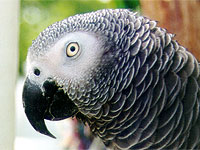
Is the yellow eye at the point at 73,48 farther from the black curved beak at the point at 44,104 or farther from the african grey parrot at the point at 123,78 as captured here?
the black curved beak at the point at 44,104

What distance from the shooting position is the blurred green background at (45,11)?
2.89 ft

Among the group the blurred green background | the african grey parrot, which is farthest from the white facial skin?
the blurred green background

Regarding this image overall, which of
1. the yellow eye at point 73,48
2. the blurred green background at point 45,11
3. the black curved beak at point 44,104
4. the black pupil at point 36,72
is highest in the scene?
the blurred green background at point 45,11

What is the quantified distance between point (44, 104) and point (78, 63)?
0.17 metres

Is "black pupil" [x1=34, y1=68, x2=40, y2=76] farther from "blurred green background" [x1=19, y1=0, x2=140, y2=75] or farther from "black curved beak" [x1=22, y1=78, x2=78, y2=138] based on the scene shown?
"blurred green background" [x1=19, y1=0, x2=140, y2=75]

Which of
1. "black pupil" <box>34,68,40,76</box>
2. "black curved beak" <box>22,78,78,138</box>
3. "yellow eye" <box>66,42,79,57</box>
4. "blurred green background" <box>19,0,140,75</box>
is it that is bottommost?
"black curved beak" <box>22,78,78,138</box>

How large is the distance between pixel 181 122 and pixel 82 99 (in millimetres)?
310

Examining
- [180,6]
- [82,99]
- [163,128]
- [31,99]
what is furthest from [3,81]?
[180,6]

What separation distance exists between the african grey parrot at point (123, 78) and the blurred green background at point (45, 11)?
14cm

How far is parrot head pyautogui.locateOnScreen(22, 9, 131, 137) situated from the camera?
724 millimetres

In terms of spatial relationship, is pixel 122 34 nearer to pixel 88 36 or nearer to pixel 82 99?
pixel 88 36

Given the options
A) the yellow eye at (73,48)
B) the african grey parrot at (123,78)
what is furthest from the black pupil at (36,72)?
the yellow eye at (73,48)

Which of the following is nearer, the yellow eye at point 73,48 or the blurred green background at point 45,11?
the yellow eye at point 73,48

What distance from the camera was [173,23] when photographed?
2.85 ft
